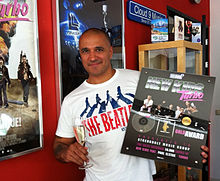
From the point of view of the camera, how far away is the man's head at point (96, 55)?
1.59m

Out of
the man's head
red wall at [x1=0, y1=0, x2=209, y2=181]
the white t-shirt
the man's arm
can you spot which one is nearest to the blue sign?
red wall at [x1=0, y1=0, x2=209, y2=181]

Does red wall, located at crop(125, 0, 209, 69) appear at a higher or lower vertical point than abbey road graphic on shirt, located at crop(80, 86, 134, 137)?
higher

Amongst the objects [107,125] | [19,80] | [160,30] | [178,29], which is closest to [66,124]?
[107,125]

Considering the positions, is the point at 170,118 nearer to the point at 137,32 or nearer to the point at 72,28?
the point at 72,28

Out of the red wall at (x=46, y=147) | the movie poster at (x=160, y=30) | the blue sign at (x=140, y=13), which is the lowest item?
the red wall at (x=46, y=147)

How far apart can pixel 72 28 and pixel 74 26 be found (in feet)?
0.10

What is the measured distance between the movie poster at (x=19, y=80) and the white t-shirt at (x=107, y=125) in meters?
0.20

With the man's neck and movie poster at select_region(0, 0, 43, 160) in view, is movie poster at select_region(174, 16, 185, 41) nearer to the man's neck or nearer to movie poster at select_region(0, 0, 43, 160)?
the man's neck

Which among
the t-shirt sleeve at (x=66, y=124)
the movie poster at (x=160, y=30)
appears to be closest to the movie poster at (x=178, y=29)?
the movie poster at (x=160, y=30)

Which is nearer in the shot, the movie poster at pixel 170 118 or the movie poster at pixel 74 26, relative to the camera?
the movie poster at pixel 170 118

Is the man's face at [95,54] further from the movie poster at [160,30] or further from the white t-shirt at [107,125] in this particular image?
the movie poster at [160,30]

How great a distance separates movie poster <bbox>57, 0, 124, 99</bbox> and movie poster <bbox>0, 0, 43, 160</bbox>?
0.83 ft

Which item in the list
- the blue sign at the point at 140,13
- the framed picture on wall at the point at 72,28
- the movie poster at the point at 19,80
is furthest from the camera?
the blue sign at the point at 140,13

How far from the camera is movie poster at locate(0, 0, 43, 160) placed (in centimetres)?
150
